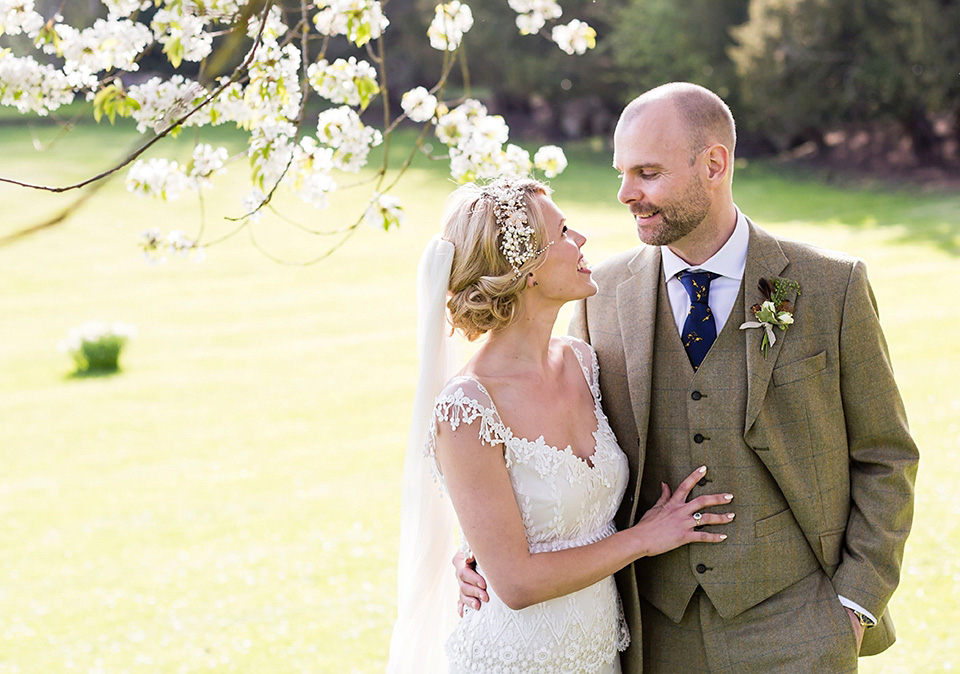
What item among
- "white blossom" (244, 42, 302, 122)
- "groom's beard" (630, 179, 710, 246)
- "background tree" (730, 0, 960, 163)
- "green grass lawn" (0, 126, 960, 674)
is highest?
"background tree" (730, 0, 960, 163)

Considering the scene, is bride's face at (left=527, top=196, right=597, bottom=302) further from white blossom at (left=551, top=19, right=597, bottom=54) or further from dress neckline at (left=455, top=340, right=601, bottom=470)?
white blossom at (left=551, top=19, right=597, bottom=54)

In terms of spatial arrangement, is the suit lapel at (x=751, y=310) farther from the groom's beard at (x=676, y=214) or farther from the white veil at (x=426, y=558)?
the white veil at (x=426, y=558)

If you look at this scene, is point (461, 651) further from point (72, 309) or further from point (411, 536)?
point (72, 309)

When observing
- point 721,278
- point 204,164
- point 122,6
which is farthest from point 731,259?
point 122,6

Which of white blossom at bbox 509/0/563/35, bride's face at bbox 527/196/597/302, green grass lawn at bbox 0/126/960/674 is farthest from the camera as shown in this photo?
green grass lawn at bbox 0/126/960/674

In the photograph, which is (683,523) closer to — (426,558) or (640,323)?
(640,323)

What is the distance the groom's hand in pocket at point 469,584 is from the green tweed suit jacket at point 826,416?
1.37 ft

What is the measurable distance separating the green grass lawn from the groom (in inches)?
59.7

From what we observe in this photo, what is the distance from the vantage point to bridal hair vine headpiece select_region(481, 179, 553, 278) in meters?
2.84

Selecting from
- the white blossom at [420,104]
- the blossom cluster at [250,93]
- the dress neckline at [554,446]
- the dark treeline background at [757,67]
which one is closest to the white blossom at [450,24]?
the blossom cluster at [250,93]

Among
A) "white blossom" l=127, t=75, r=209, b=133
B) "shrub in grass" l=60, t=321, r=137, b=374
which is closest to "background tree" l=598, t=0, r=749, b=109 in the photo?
"shrub in grass" l=60, t=321, r=137, b=374

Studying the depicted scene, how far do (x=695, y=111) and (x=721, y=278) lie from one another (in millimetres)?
480

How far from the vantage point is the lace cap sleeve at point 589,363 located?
3107 millimetres

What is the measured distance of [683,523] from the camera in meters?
2.83
